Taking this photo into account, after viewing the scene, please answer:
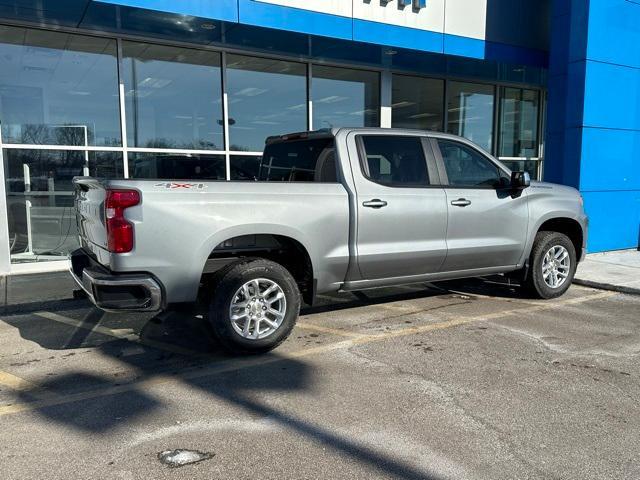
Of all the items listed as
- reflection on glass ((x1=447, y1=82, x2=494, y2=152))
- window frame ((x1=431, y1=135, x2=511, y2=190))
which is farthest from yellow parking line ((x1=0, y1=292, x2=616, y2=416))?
reflection on glass ((x1=447, y1=82, x2=494, y2=152))

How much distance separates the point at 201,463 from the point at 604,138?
9.35m

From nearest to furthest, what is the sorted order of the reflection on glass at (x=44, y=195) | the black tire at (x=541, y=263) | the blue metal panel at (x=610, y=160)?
the black tire at (x=541, y=263), the reflection on glass at (x=44, y=195), the blue metal panel at (x=610, y=160)

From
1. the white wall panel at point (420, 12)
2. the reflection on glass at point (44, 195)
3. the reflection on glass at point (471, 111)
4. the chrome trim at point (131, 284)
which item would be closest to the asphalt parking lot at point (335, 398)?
the chrome trim at point (131, 284)

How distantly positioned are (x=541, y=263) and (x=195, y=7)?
567cm

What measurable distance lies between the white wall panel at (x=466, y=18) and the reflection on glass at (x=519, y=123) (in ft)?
10.5

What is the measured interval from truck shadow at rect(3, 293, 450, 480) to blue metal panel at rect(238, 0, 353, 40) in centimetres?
467

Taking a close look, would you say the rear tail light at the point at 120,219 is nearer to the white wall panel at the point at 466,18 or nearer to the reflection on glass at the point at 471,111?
the white wall panel at the point at 466,18

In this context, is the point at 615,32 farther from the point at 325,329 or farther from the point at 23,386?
the point at 23,386

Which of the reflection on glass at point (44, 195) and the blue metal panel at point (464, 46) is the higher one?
the blue metal panel at point (464, 46)

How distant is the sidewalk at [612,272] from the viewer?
748cm

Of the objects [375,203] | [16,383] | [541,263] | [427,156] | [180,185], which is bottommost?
[16,383]

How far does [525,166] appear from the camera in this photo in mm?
13758

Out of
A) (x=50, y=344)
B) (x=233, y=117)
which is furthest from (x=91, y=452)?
(x=233, y=117)

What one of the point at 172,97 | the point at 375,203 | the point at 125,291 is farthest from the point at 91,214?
the point at 172,97
